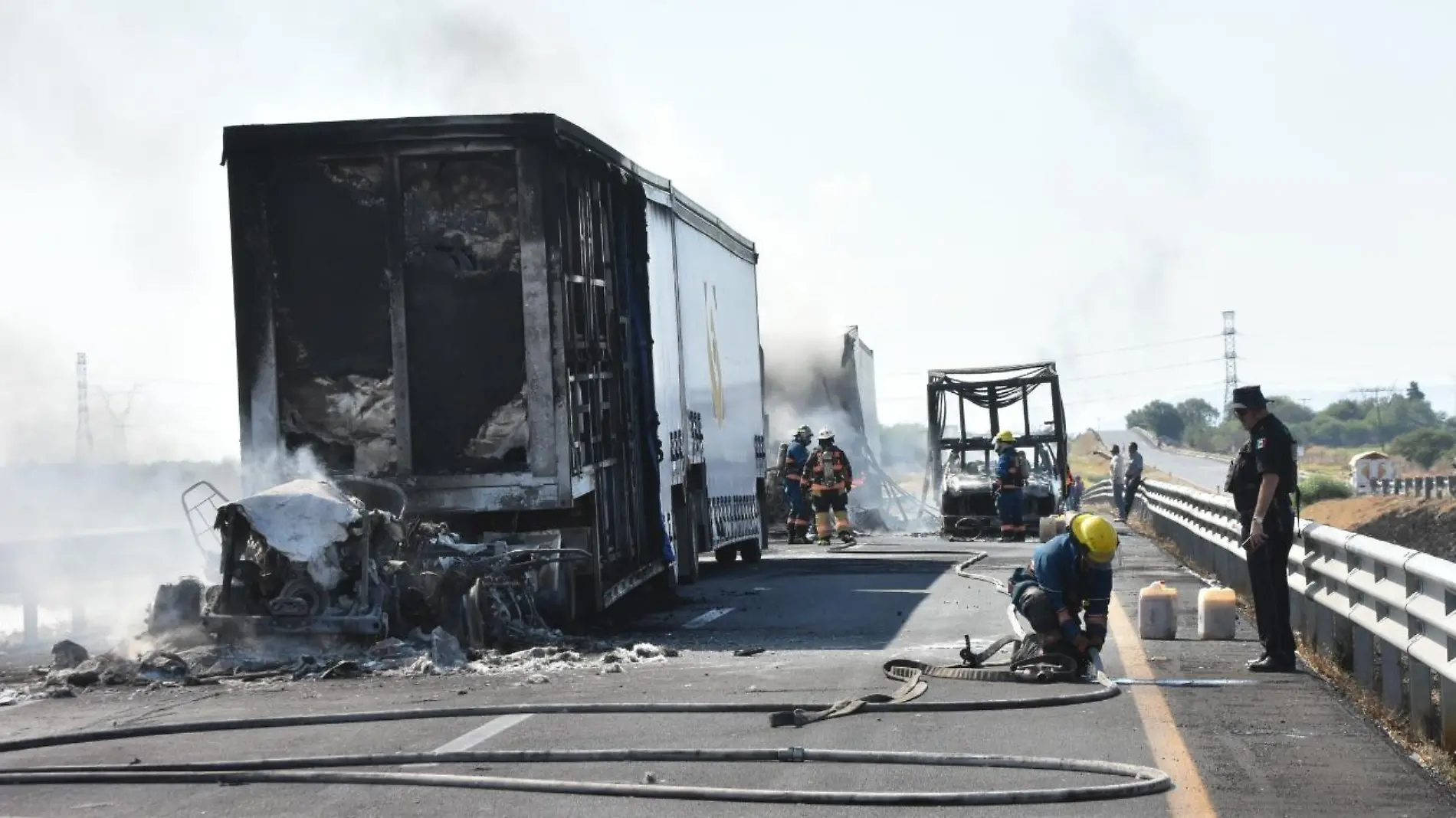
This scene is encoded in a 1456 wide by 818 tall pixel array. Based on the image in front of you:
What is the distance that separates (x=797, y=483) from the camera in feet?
90.1

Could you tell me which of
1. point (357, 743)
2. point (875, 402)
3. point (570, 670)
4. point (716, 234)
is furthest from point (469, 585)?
point (875, 402)

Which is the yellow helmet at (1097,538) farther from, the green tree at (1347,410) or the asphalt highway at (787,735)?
the green tree at (1347,410)

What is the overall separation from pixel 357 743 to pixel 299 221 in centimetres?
589

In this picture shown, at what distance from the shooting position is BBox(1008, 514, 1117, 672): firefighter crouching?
1006cm

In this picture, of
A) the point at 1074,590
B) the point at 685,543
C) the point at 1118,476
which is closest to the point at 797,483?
the point at 685,543

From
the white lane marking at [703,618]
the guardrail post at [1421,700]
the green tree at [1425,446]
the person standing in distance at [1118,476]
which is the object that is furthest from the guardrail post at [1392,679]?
the green tree at [1425,446]

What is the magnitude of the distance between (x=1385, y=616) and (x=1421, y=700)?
100 cm

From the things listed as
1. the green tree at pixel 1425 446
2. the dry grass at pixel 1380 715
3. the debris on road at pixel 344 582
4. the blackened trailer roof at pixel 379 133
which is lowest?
the dry grass at pixel 1380 715

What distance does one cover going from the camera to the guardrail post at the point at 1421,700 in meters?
8.29

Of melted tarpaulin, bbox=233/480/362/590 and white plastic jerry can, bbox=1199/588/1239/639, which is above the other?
melted tarpaulin, bbox=233/480/362/590

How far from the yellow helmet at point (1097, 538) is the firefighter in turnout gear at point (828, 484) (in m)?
15.3

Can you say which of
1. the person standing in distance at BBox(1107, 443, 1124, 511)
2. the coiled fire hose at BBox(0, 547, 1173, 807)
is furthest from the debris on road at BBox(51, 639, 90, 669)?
the person standing in distance at BBox(1107, 443, 1124, 511)

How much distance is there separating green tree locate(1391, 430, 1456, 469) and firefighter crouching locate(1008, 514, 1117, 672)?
74.2 metres

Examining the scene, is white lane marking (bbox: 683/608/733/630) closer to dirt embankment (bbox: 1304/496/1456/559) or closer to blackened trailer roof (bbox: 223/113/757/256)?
blackened trailer roof (bbox: 223/113/757/256)
